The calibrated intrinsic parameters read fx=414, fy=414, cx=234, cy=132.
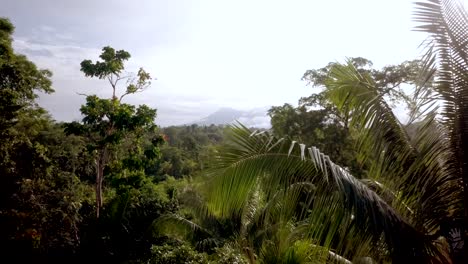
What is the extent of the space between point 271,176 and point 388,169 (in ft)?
4.89

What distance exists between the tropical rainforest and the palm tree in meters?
0.01

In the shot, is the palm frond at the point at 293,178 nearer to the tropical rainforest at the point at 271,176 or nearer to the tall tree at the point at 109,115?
the tropical rainforest at the point at 271,176

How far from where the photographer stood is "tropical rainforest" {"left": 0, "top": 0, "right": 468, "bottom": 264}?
356 centimetres

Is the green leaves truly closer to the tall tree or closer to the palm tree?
the tall tree

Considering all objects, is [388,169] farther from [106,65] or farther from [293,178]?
[106,65]

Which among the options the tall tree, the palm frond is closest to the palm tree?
the palm frond

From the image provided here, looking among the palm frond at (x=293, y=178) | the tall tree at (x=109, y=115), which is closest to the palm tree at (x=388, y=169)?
the palm frond at (x=293, y=178)

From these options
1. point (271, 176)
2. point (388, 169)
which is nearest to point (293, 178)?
point (271, 176)

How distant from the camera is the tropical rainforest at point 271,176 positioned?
11.7 feet

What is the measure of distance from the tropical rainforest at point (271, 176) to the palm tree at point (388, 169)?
0.01 m

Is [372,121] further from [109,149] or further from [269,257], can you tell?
[109,149]

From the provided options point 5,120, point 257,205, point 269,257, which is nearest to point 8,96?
point 5,120

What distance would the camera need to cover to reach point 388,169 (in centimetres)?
432

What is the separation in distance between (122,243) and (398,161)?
10413mm
